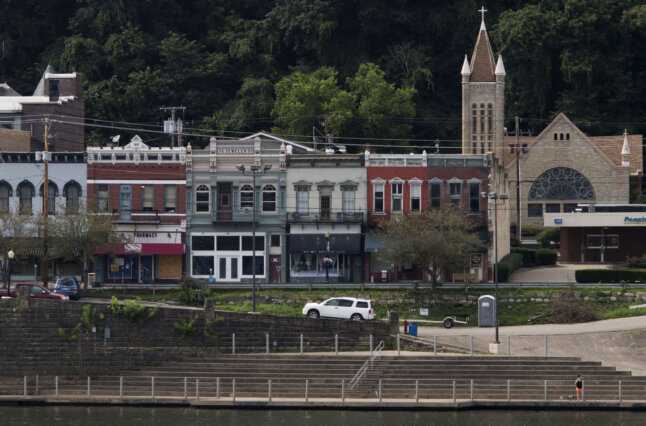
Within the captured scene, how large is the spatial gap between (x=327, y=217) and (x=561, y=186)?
2734 cm

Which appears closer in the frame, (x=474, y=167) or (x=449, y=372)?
(x=449, y=372)

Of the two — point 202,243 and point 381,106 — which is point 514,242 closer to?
point 381,106

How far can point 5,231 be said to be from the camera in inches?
3155

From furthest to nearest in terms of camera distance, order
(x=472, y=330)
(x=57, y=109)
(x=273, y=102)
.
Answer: (x=273, y=102), (x=57, y=109), (x=472, y=330)

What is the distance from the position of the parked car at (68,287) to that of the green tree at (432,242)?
1610cm

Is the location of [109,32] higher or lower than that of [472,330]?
higher

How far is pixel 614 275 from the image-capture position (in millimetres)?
79000

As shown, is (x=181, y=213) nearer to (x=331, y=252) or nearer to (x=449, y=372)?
(x=331, y=252)

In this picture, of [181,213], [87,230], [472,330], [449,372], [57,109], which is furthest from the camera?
[57,109]

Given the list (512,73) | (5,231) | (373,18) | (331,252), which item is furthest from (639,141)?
(5,231)

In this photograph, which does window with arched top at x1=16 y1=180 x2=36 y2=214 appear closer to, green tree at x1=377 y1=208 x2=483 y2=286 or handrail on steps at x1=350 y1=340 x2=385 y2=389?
green tree at x1=377 y1=208 x2=483 y2=286

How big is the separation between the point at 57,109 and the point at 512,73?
120ft

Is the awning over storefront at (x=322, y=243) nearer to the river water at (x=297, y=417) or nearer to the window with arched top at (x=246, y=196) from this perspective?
the window with arched top at (x=246, y=196)

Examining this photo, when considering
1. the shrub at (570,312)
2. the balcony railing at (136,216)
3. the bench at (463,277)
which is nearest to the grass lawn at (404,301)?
the shrub at (570,312)
